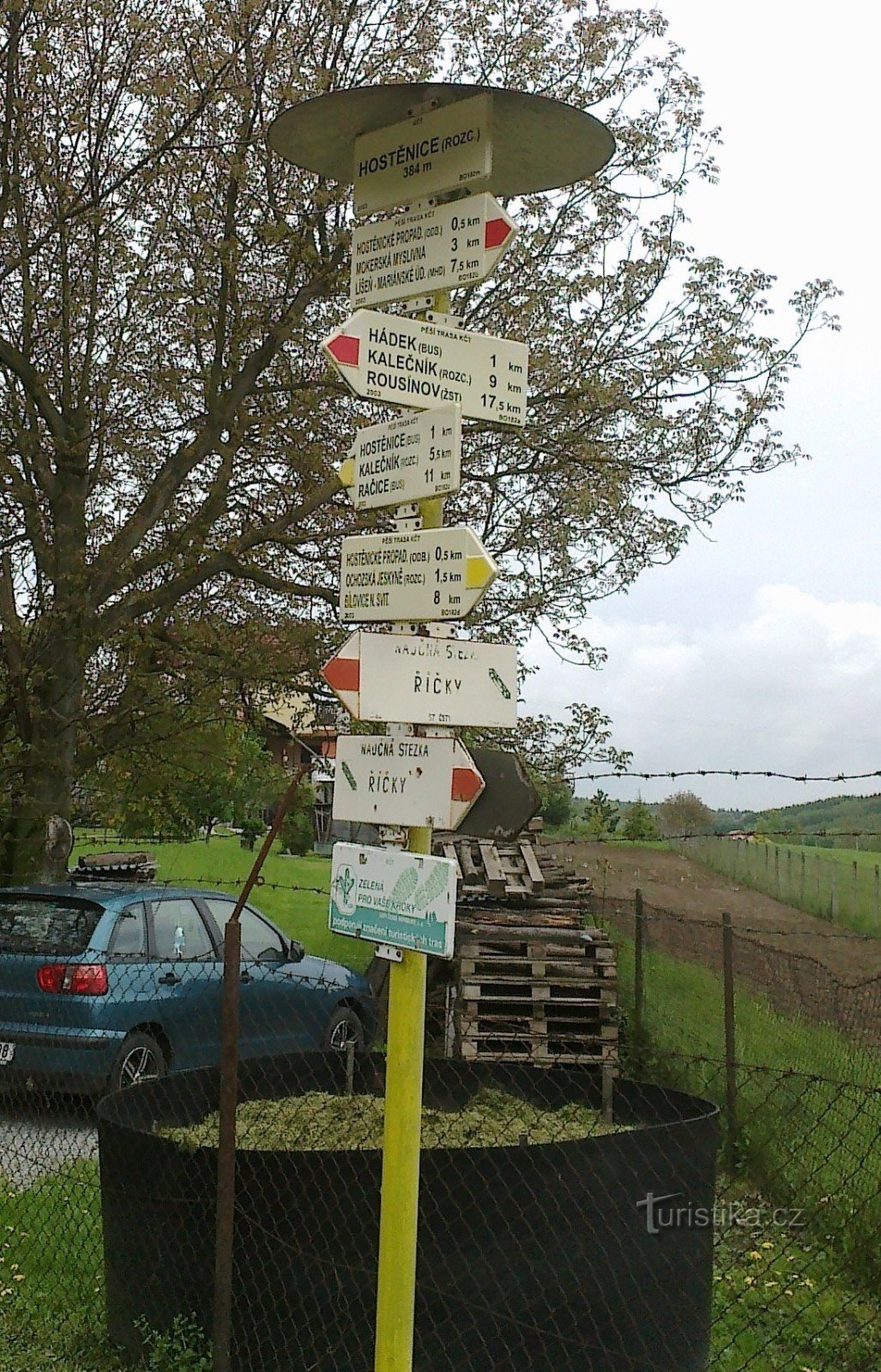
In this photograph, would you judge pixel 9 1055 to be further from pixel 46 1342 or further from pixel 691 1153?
pixel 691 1153

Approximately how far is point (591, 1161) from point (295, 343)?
10.6 m

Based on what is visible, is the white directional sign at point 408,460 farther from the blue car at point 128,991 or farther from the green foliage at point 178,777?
the green foliage at point 178,777

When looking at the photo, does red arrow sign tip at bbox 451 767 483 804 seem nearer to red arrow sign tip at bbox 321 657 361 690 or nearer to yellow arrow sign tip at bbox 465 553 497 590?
red arrow sign tip at bbox 321 657 361 690

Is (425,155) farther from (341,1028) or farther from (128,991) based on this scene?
(341,1028)

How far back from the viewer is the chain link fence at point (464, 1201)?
4062 millimetres

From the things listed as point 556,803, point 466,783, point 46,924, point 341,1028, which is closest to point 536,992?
point 341,1028

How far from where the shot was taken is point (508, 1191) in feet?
13.3

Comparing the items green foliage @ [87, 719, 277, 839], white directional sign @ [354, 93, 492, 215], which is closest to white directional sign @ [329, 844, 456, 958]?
white directional sign @ [354, 93, 492, 215]

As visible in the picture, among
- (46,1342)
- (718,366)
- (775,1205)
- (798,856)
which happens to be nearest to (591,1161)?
(46,1342)

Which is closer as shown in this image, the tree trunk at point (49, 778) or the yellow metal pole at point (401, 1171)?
the yellow metal pole at point (401, 1171)

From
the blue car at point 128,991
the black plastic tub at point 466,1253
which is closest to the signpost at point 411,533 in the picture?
the black plastic tub at point 466,1253

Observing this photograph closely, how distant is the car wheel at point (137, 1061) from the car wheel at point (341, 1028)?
153 centimetres

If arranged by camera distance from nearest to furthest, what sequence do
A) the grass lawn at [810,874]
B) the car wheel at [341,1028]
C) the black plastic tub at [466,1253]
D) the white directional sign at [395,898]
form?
1. the white directional sign at [395,898]
2. the black plastic tub at [466,1253]
3. the car wheel at [341,1028]
4. the grass lawn at [810,874]

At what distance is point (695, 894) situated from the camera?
12734 millimetres
